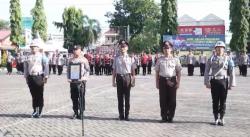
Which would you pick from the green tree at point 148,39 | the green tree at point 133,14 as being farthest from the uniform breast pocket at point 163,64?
the green tree at point 133,14

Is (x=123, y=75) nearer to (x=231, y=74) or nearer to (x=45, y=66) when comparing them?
(x=45, y=66)

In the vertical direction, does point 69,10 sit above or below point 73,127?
above

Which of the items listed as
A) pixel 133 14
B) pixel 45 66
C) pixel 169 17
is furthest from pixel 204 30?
pixel 45 66

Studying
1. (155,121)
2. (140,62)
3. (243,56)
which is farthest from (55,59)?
(155,121)

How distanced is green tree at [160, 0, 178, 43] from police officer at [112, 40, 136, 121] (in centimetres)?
6293

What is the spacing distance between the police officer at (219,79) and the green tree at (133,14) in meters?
96.4

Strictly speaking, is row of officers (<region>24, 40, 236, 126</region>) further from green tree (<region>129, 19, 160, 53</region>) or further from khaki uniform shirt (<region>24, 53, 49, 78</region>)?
green tree (<region>129, 19, 160, 53</region>)

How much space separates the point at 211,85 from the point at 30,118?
14.8 feet

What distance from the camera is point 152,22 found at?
103438 mm

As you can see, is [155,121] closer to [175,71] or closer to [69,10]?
[175,71]

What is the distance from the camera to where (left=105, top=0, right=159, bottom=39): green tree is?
10897 centimetres

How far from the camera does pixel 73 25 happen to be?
9781 centimetres

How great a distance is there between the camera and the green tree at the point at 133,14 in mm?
108969

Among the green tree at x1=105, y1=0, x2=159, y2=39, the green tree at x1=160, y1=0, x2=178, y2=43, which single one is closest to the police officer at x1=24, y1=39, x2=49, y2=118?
the green tree at x1=160, y1=0, x2=178, y2=43
